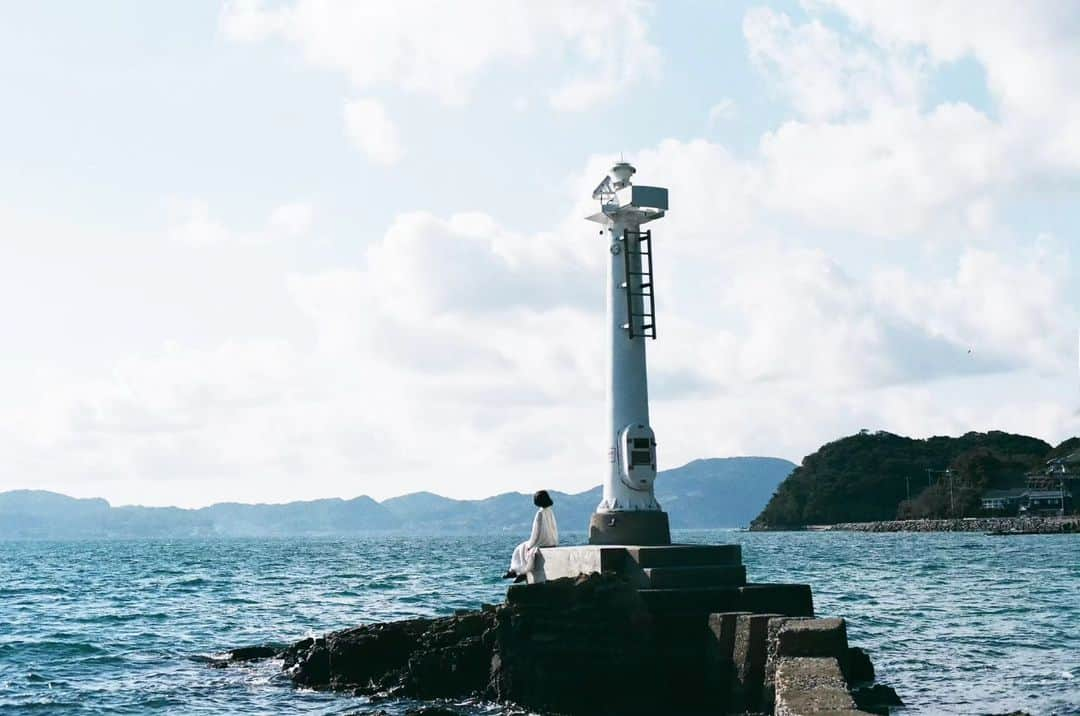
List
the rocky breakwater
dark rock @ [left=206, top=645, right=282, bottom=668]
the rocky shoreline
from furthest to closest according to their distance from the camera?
1. the rocky shoreline
2. dark rock @ [left=206, top=645, right=282, bottom=668]
3. the rocky breakwater

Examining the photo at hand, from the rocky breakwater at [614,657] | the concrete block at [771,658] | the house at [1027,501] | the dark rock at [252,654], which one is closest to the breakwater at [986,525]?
the house at [1027,501]

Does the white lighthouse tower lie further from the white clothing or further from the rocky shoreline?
the rocky shoreline

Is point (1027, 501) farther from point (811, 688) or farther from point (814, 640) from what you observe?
point (811, 688)

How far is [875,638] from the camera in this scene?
2955 cm

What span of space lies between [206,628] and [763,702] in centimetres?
2361

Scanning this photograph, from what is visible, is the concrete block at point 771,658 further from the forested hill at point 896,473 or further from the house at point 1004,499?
the forested hill at point 896,473

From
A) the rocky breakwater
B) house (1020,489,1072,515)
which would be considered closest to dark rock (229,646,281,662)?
the rocky breakwater

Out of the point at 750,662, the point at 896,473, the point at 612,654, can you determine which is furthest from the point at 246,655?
the point at 896,473

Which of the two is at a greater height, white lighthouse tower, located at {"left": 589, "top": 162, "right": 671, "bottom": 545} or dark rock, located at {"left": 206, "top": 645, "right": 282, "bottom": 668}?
white lighthouse tower, located at {"left": 589, "top": 162, "right": 671, "bottom": 545}

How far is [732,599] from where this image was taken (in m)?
21.2

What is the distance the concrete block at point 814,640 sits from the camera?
17.2m

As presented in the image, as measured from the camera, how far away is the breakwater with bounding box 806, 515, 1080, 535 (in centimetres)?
12312

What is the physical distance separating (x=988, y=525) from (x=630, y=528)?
412ft

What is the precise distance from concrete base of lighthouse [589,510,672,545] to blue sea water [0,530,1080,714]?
4.42 metres
